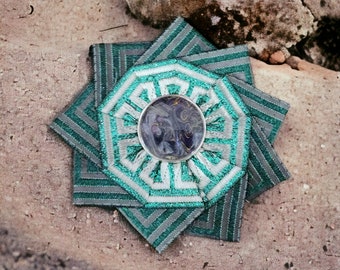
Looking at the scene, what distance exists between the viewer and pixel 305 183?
3.06 metres

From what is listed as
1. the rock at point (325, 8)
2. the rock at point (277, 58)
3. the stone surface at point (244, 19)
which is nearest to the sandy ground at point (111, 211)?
the rock at point (277, 58)

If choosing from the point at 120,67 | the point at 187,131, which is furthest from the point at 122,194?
the point at 120,67

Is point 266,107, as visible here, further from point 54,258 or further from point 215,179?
point 54,258

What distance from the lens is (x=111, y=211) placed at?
3.03 metres

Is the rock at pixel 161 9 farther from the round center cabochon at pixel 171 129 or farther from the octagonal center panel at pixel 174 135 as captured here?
the round center cabochon at pixel 171 129

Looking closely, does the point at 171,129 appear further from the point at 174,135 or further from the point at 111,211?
the point at 111,211

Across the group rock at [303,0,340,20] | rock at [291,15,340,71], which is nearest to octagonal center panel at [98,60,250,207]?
rock at [291,15,340,71]

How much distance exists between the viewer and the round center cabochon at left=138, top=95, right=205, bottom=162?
301cm

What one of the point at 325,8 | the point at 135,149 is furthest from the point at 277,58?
the point at 135,149

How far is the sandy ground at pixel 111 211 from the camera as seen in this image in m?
2.98

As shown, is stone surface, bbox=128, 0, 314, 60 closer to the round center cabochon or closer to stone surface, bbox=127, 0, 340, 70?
stone surface, bbox=127, 0, 340, 70

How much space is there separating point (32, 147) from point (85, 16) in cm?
77

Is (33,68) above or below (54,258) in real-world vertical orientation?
above

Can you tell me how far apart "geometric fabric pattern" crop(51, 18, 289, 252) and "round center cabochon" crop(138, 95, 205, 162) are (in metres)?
0.09
